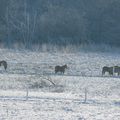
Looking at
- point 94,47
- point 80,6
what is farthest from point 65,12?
point 94,47

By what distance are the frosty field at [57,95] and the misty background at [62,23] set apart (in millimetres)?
25898

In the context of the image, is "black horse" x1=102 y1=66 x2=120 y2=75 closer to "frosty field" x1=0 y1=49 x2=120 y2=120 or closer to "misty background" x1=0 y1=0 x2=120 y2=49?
"frosty field" x1=0 y1=49 x2=120 y2=120

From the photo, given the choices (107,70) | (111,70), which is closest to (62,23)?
(111,70)

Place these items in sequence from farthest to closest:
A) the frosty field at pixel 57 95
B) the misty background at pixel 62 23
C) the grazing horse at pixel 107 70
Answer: the misty background at pixel 62 23 → the grazing horse at pixel 107 70 → the frosty field at pixel 57 95

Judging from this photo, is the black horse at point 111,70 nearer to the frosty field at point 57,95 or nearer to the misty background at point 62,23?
the frosty field at point 57,95

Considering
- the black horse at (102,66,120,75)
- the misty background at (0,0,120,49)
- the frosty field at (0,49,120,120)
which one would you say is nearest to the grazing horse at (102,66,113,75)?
the black horse at (102,66,120,75)

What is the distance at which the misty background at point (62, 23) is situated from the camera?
74.8 m

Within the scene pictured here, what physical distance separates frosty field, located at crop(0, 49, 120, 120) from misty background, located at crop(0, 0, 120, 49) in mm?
25898

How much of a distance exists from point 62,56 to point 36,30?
23484 millimetres

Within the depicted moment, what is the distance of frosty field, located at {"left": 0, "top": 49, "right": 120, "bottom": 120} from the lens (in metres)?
18.5

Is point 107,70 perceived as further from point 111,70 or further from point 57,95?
point 57,95

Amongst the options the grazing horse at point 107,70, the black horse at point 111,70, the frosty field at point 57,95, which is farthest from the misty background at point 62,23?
the grazing horse at point 107,70

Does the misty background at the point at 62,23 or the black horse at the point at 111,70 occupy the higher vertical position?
the misty background at the point at 62,23

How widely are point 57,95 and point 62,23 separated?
175 feet
